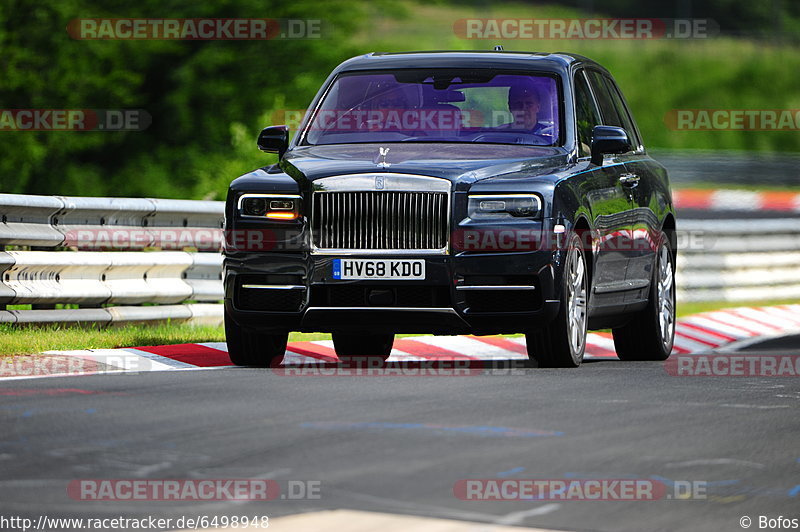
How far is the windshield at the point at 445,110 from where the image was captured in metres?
11.6

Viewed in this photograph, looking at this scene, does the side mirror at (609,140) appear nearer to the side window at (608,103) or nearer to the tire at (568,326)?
the tire at (568,326)

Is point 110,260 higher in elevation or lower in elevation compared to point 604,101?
lower

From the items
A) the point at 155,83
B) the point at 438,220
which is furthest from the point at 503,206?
the point at 155,83

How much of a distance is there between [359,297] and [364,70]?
2388 mm

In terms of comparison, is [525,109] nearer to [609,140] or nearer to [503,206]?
[609,140]

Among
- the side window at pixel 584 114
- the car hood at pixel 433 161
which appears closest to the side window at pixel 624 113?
the side window at pixel 584 114

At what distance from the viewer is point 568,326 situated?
10.7 m

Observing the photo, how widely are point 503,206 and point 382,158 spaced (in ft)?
2.87

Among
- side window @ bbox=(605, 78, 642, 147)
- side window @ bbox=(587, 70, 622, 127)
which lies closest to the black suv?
side window @ bbox=(587, 70, 622, 127)

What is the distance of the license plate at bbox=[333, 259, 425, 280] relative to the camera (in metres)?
10.4

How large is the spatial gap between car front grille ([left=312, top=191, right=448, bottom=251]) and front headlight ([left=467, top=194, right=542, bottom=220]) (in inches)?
7.0

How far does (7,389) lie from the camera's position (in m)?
8.99

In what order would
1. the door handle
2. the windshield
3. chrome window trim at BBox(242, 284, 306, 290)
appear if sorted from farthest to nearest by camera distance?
the door handle → the windshield → chrome window trim at BBox(242, 284, 306, 290)

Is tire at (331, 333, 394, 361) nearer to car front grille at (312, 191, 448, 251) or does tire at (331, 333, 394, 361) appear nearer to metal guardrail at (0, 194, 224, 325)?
metal guardrail at (0, 194, 224, 325)
